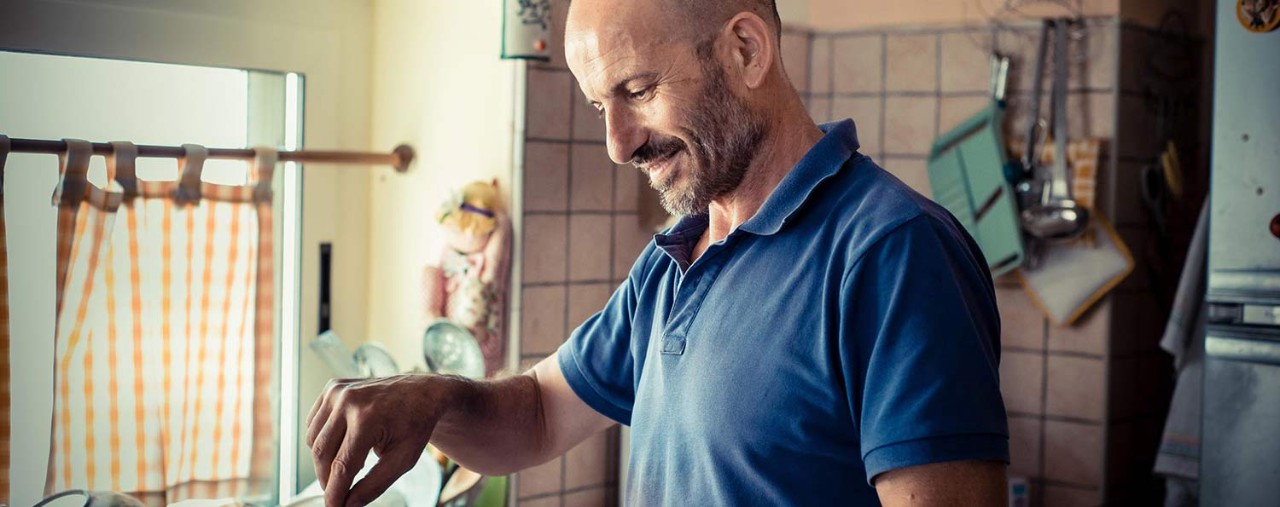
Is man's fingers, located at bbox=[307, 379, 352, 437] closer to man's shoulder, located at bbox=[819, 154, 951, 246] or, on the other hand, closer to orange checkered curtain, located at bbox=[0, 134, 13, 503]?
man's shoulder, located at bbox=[819, 154, 951, 246]

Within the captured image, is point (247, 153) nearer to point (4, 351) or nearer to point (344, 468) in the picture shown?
point (4, 351)

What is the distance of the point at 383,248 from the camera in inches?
87.8

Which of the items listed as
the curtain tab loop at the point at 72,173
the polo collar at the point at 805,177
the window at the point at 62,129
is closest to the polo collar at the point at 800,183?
the polo collar at the point at 805,177

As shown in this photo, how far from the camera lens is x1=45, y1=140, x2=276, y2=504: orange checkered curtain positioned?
1.66 metres

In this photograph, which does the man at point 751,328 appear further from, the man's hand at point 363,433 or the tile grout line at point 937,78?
the tile grout line at point 937,78

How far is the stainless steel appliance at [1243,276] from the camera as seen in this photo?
177 cm

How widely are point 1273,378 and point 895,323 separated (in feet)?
4.21

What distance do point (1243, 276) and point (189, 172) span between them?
1.62 meters

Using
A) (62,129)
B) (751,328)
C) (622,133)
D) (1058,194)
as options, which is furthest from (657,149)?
(1058,194)

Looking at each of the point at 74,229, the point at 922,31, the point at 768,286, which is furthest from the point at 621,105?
the point at 922,31

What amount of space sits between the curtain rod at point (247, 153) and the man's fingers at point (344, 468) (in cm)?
97

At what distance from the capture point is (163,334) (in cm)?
177

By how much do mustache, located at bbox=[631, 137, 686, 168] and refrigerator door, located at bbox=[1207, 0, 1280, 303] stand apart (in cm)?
123

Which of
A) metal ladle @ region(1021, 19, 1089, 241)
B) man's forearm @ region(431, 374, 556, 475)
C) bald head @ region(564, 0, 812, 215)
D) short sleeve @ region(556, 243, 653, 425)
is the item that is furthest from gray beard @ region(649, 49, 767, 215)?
metal ladle @ region(1021, 19, 1089, 241)
